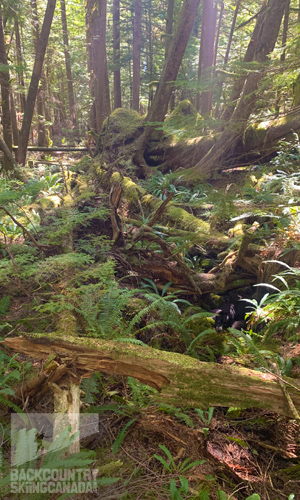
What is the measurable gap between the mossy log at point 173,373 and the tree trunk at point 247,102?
428 cm

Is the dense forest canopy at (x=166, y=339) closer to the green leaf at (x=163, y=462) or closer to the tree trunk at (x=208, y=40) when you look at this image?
the green leaf at (x=163, y=462)

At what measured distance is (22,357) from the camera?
270 centimetres

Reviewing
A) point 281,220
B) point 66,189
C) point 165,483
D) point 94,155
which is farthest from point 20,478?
point 94,155

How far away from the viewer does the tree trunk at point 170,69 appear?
8055 millimetres

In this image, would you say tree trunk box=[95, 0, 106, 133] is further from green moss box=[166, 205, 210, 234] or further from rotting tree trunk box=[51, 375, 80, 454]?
rotting tree trunk box=[51, 375, 80, 454]

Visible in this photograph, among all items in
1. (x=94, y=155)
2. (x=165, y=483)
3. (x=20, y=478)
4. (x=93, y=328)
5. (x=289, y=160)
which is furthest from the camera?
(x=94, y=155)

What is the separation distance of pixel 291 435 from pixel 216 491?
86 centimetres

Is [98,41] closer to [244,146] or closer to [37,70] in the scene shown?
[37,70]

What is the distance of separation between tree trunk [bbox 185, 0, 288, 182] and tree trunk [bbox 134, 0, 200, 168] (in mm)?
2176

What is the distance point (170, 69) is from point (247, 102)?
12.7ft

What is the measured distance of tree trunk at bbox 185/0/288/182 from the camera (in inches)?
226

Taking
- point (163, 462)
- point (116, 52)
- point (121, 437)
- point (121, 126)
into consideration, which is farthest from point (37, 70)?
point (163, 462)

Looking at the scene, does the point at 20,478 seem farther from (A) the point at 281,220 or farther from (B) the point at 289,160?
(B) the point at 289,160

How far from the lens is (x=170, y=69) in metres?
8.79
